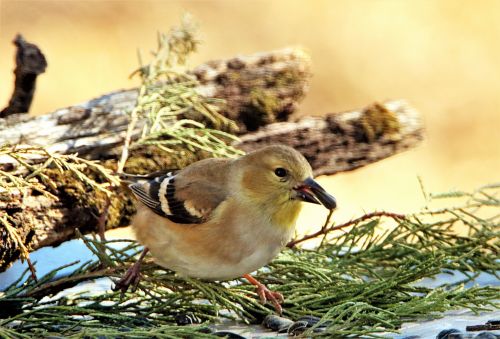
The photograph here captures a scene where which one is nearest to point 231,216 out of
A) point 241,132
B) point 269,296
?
point 269,296

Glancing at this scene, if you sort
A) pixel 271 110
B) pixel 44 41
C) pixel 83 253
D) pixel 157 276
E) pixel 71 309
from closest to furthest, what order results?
pixel 71 309
pixel 157 276
pixel 83 253
pixel 271 110
pixel 44 41

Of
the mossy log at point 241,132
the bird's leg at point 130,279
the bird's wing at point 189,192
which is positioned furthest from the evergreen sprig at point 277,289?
the mossy log at point 241,132

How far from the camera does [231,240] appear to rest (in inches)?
133

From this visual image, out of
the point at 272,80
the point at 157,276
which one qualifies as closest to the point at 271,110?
the point at 272,80

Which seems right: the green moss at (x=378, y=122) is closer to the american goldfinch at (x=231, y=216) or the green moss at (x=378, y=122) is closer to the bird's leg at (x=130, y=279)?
the american goldfinch at (x=231, y=216)

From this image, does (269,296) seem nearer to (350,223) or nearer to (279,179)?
(279,179)

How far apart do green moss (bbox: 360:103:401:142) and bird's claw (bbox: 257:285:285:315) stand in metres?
1.69

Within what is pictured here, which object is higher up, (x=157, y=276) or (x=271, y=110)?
(x=271, y=110)

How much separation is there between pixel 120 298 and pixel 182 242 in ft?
0.99

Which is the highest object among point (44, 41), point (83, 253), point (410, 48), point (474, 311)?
point (410, 48)

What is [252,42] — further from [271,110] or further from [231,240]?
[231,240]

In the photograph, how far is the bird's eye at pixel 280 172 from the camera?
3473 millimetres

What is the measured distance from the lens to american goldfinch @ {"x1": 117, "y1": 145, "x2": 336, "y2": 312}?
339 cm

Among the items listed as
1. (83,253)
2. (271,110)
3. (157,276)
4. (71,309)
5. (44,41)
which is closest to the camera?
(71,309)
